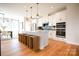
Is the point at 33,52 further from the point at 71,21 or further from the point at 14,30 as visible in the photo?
the point at 71,21

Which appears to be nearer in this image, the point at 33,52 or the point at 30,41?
the point at 33,52

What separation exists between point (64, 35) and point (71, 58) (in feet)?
1.50

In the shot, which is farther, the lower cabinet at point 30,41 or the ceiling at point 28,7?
the lower cabinet at point 30,41

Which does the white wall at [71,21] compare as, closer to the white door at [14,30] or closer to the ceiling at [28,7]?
the ceiling at [28,7]

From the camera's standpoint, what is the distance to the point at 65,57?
204 centimetres

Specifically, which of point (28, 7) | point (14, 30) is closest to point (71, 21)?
point (28, 7)

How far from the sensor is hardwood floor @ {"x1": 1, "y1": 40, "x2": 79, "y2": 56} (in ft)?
6.57

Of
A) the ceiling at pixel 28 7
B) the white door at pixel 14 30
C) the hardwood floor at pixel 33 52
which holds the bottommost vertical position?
the hardwood floor at pixel 33 52

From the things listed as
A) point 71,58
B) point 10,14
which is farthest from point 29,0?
point 71,58

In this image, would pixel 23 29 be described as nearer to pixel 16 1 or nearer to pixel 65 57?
pixel 16 1

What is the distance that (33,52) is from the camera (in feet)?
6.85

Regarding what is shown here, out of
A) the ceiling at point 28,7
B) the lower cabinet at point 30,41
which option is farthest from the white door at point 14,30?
the ceiling at point 28,7

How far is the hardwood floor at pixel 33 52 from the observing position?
6.57ft

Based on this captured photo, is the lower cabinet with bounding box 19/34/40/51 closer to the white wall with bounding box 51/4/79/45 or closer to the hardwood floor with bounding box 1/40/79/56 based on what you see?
the hardwood floor with bounding box 1/40/79/56
